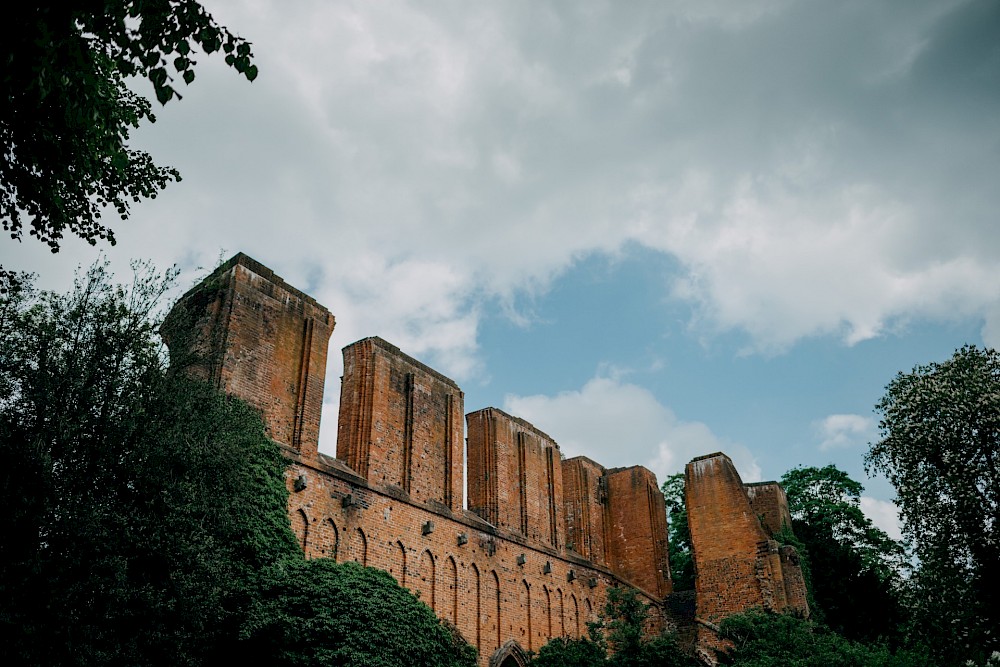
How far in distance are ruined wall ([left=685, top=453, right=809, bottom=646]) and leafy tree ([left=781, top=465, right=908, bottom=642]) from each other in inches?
59.3

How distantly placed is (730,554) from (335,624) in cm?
1467

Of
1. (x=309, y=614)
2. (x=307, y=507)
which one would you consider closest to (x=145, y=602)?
(x=309, y=614)

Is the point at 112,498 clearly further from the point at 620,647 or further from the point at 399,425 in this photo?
the point at 620,647

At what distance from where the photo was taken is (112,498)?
10.0 meters

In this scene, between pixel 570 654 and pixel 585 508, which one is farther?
pixel 585 508

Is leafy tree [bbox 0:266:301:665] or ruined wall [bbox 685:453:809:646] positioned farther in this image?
ruined wall [bbox 685:453:809:646]

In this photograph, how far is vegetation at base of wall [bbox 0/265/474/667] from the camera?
915 centimetres

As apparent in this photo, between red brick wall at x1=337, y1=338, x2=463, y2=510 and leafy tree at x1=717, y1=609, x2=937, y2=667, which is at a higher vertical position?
red brick wall at x1=337, y1=338, x2=463, y2=510

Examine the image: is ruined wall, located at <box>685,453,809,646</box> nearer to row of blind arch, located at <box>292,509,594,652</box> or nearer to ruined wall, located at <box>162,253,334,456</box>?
row of blind arch, located at <box>292,509,594,652</box>

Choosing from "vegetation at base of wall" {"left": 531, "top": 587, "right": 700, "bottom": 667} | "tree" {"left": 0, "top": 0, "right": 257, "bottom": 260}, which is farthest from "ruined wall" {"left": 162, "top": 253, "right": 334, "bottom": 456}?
"vegetation at base of wall" {"left": 531, "top": 587, "right": 700, "bottom": 667}

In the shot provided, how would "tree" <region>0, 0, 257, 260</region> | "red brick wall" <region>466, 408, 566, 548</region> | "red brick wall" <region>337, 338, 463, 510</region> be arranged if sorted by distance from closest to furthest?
"tree" <region>0, 0, 257, 260</region> < "red brick wall" <region>337, 338, 463, 510</region> < "red brick wall" <region>466, 408, 566, 548</region>

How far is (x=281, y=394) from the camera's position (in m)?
15.4

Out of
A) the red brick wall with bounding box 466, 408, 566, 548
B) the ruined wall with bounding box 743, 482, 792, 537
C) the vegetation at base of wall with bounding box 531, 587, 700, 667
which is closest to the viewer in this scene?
the vegetation at base of wall with bounding box 531, 587, 700, 667

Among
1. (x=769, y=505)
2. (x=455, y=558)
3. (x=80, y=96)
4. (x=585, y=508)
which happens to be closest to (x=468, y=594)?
(x=455, y=558)
